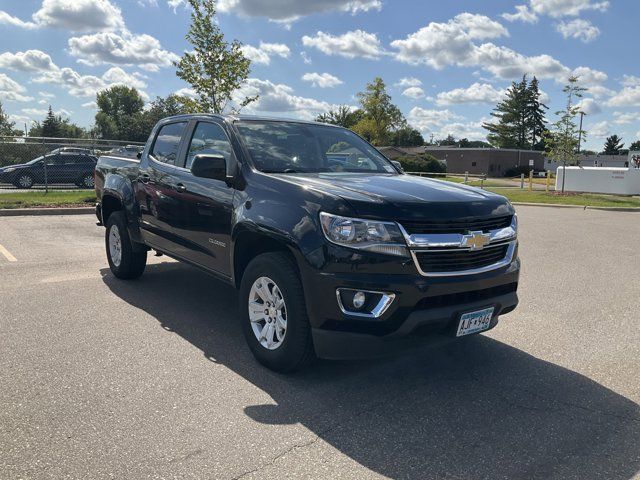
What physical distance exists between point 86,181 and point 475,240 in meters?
20.0

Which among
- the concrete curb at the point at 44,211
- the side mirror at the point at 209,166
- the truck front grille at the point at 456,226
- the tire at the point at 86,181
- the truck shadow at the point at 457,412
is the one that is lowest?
the truck shadow at the point at 457,412

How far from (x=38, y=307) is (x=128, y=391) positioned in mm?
2470

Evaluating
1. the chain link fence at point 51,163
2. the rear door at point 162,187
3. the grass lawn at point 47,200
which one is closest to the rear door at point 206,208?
the rear door at point 162,187

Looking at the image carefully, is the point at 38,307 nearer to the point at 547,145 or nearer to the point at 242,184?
the point at 242,184

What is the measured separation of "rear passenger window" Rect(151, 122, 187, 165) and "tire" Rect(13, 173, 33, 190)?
1614 centimetres

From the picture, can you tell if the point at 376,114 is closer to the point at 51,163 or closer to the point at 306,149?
the point at 51,163

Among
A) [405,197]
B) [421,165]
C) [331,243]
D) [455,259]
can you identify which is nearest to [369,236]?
[331,243]

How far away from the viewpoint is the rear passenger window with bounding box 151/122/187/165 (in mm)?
5641

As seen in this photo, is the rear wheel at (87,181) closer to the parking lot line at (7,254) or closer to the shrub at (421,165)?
the parking lot line at (7,254)

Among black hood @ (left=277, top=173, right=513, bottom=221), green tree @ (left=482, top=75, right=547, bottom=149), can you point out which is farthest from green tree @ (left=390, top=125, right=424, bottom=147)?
black hood @ (left=277, top=173, right=513, bottom=221)

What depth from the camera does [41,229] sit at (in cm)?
1076

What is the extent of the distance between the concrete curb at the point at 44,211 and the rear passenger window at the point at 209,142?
9.23 m

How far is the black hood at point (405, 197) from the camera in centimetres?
350

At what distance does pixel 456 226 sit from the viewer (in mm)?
3666
